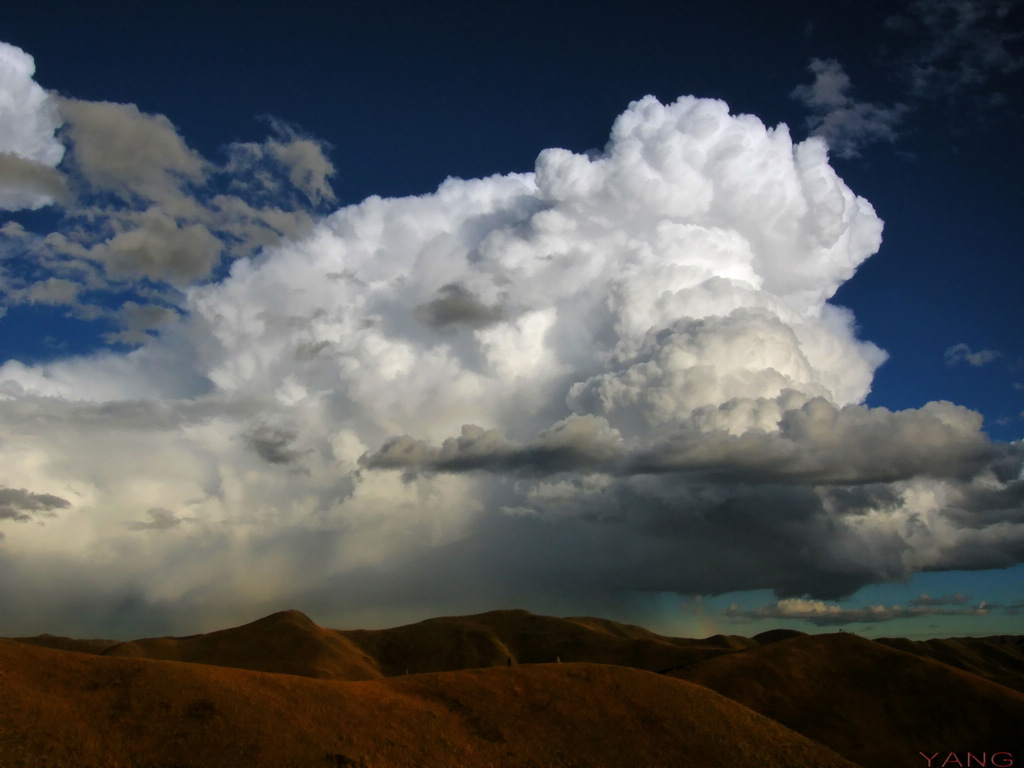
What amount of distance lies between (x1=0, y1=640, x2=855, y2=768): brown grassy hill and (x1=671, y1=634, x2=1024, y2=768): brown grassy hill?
30.3m

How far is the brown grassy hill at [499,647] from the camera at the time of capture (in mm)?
167500

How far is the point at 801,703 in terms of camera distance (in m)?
106

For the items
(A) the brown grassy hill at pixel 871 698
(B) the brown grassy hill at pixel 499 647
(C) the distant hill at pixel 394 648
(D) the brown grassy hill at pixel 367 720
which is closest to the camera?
(D) the brown grassy hill at pixel 367 720

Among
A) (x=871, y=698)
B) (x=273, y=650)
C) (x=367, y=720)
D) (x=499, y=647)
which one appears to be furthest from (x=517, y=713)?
(x=499, y=647)

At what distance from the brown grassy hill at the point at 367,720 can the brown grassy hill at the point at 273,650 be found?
256ft

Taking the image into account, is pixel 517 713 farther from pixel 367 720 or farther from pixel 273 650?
pixel 273 650

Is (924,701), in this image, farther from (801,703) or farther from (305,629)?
(305,629)

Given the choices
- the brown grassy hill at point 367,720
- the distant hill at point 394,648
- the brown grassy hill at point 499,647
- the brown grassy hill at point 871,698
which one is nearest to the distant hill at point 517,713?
the brown grassy hill at point 367,720

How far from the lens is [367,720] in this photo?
198 ft

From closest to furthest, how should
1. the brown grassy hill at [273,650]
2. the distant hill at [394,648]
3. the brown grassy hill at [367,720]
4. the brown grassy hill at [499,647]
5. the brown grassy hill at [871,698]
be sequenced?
1. the brown grassy hill at [367,720]
2. the brown grassy hill at [871,698]
3. the brown grassy hill at [273,650]
4. the distant hill at [394,648]
5. the brown grassy hill at [499,647]

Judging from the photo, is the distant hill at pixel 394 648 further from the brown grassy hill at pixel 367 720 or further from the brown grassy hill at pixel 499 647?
the brown grassy hill at pixel 367 720

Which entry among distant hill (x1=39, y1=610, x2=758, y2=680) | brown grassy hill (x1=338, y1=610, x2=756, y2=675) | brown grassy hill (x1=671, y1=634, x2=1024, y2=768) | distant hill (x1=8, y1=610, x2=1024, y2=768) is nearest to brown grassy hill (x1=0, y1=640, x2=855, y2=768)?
distant hill (x1=8, y1=610, x2=1024, y2=768)

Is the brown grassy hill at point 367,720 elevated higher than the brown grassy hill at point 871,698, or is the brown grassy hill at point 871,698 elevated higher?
the brown grassy hill at point 367,720

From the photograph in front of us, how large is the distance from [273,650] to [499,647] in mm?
55589
